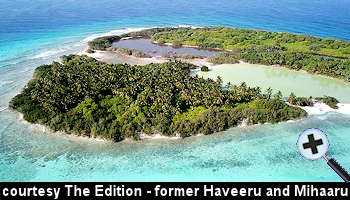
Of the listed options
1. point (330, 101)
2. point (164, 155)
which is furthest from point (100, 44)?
point (330, 101)

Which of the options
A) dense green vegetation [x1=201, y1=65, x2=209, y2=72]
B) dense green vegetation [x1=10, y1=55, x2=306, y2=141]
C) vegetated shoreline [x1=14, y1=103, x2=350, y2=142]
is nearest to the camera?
vegetated shoreline [x1=14, y1=103, x2=350, y2=142]

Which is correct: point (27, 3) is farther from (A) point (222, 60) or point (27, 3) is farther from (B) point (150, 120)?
(B) point (150, 120)

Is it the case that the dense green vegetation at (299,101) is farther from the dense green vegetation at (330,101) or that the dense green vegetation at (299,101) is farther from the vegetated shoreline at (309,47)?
the vegetated shoreline at (309,47)

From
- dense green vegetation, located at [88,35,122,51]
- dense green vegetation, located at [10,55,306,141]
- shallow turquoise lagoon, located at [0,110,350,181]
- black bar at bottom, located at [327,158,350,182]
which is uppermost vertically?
black bar at bottom, located at [327,158,350,182]

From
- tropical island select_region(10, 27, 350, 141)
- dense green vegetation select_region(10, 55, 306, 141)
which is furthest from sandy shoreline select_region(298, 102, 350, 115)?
dense green vegetation select_region(10, 55, 306, 141)

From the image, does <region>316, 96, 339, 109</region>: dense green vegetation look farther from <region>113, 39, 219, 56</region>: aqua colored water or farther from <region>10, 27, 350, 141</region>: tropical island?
<region>113, 39, 219, 56</region>: aqua colored water

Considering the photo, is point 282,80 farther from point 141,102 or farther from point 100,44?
point 100,44

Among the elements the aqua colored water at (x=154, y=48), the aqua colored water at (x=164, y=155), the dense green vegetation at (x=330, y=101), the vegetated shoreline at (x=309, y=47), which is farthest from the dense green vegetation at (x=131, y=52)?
the dense green vegetation at (x=330, y=101)

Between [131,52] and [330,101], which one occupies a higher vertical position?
[131,52]
